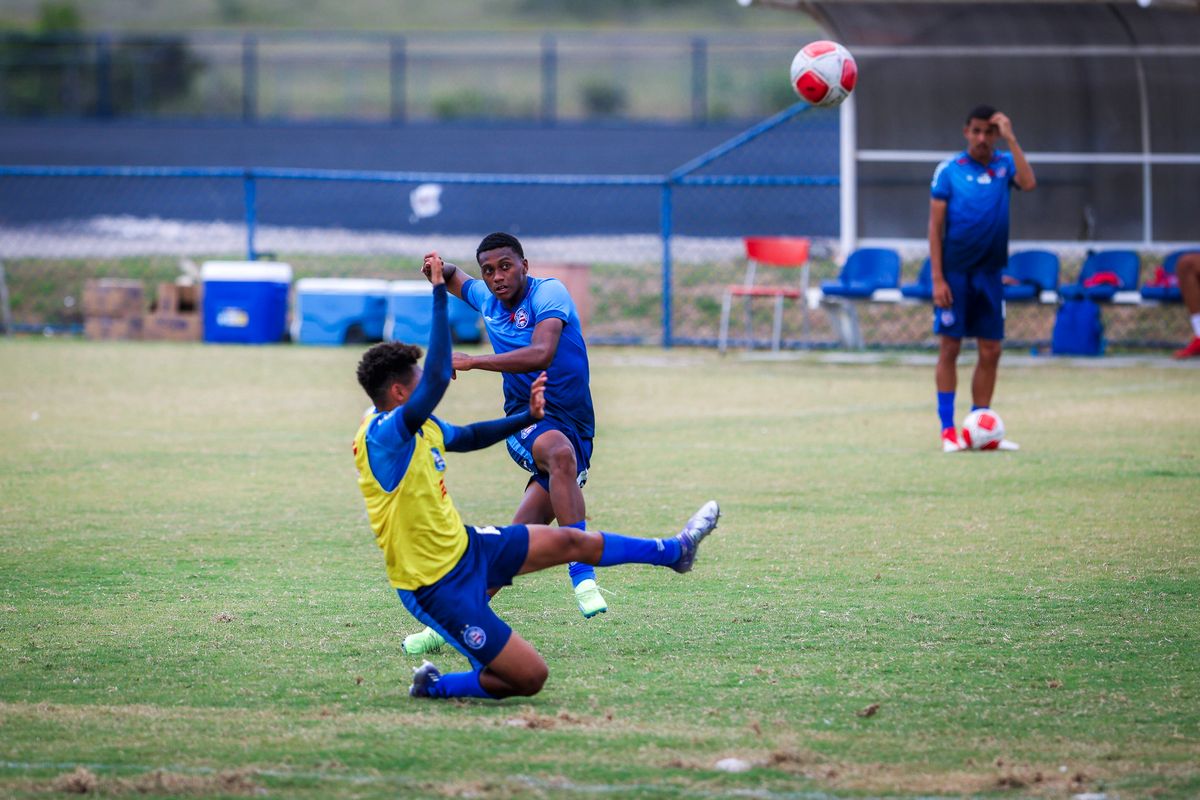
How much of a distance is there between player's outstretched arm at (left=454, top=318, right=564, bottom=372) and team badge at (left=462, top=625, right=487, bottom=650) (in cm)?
144

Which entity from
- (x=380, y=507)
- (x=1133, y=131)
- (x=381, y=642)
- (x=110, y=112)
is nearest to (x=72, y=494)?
(x=381, y=642)

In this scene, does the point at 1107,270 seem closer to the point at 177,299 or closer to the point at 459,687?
the point at 177,299

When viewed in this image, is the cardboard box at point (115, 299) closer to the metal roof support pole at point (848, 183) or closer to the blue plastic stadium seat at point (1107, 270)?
the metal roof support pole at point (848, 183)

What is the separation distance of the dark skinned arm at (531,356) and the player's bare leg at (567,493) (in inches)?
13.0

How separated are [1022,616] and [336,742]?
308cm

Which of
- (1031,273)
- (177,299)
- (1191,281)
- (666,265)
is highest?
(666,265)

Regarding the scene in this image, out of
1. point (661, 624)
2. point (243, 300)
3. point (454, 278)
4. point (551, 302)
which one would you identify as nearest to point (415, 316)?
point (243, 300)

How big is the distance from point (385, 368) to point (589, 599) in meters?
1.55

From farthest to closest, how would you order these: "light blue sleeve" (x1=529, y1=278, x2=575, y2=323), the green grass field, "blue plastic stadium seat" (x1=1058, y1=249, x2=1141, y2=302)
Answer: "blue plastic stadium seat" (x1=1058, y1=249, x2=1141, y2=302)
"light blue sleeve" (x1=529, y1=278, x2=575, y2=323)
the green grass field

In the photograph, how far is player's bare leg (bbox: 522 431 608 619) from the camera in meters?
6.32

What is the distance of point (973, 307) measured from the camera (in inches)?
447

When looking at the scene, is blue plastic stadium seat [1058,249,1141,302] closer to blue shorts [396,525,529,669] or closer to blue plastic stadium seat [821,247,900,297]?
blue plastic stadium seat [821,247,900,297]

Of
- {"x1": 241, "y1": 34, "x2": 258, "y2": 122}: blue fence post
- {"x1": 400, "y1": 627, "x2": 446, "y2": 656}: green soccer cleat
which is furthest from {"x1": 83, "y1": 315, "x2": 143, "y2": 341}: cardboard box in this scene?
{"x1": 400, "y1": 627, "x2": 446, "y2": 656}: green soccer cleat

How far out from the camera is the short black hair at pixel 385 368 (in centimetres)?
526
